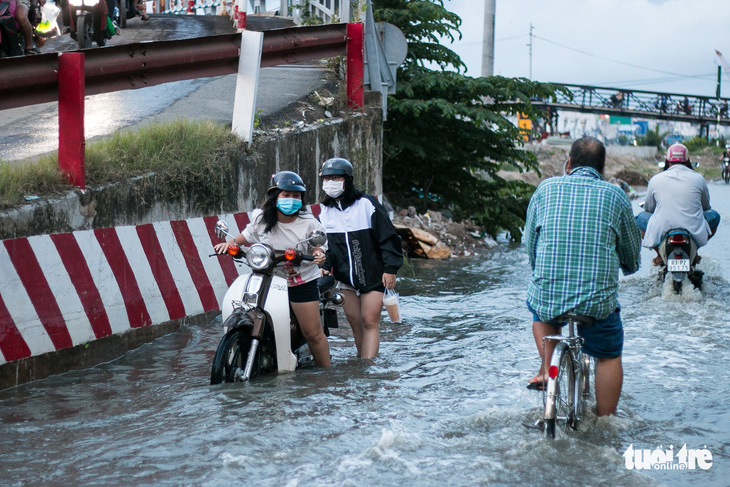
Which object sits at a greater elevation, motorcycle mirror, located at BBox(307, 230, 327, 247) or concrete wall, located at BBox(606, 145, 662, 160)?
motorcycle mirror, located at BBox(307, 230, 327, 247)

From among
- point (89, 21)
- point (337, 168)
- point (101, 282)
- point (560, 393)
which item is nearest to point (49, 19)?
point (89, 21)

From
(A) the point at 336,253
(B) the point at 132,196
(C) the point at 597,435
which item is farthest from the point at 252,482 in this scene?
(B) the point at 132,196

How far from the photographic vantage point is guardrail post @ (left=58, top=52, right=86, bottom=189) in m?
6.70

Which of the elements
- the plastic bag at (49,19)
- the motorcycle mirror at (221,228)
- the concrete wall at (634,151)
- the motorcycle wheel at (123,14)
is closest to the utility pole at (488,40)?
the motorcycle wheel at (123,14)

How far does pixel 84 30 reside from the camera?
14.9 metres

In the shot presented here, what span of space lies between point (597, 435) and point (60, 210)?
4066mm

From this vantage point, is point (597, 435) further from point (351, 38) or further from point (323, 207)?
point (351, 38)

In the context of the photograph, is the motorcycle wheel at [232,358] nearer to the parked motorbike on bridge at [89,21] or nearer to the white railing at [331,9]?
the white railing at [331,9]

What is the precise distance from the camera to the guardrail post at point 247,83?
29.1 ft

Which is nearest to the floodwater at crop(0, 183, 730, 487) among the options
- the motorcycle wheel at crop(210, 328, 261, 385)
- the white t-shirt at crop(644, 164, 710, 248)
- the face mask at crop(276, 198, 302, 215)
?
the motorcycle wheel at crop(210, 328, 261, 385)

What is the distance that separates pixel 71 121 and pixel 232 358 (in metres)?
2.32

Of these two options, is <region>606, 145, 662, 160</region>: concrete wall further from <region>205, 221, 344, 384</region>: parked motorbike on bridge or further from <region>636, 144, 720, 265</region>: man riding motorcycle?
<region>205, 221, 344, 384</region>: parked motorbike on bridge

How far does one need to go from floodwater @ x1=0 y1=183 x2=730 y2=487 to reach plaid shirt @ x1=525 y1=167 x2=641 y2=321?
0.79m

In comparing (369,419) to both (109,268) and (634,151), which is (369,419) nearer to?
(109,268)
